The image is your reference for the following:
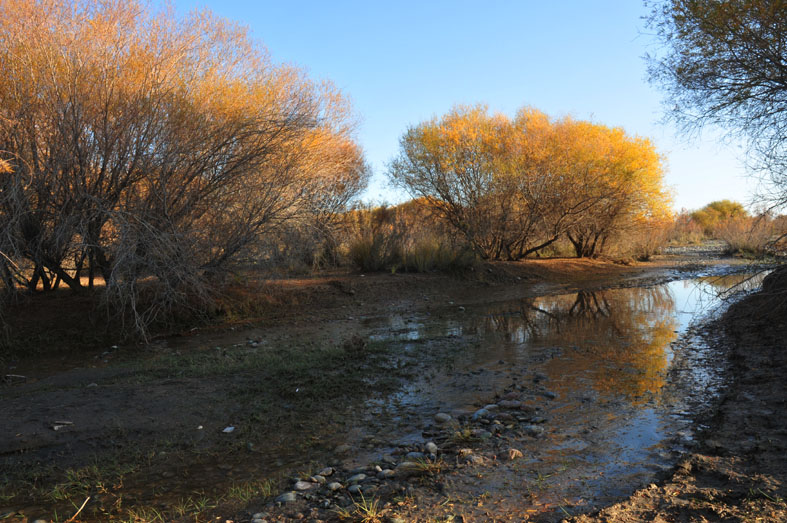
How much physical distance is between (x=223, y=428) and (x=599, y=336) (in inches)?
261

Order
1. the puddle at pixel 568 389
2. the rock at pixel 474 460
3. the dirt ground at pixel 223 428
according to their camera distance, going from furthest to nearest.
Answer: the rock at pixel 474 460 < the puddle at pixel 568 389 < the dirt ground at pixel 223 428

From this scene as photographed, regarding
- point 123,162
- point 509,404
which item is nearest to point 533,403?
point 509,404

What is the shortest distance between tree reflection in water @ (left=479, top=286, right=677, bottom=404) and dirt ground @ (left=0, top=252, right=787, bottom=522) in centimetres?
98

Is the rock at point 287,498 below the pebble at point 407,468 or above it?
below

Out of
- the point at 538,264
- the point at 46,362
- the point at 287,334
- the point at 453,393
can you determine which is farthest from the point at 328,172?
the point at 538,264

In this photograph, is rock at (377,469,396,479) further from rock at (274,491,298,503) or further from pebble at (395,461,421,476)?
rock at (274,491,298,503)

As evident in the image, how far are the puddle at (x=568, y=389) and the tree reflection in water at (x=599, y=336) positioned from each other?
1.0 inches

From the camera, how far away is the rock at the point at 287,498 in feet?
11.0

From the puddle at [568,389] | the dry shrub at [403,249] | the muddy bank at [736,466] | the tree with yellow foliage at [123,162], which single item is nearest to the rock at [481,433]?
the puddle at [568,389]

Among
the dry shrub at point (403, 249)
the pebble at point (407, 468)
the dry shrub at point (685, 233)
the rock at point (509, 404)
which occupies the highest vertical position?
the dry shrub at point (685, 233)

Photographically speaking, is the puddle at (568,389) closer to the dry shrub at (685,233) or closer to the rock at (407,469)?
the rock at (407,469)

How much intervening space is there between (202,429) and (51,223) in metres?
6.08

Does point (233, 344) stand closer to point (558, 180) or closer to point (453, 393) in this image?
point (453, 393)

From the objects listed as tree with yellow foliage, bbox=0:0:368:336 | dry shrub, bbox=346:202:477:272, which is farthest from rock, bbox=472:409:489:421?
dry shrub, bbox=346:202:477:272
